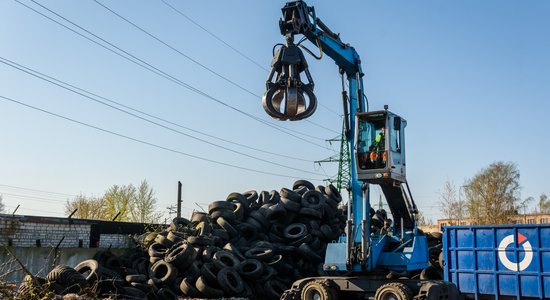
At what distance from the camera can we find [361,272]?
1250 cm

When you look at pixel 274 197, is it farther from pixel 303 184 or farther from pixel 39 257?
pixel 39 257

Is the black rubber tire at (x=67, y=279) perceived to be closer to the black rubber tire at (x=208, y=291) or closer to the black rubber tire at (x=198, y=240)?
the black rubber tire at (x=208, y=291)

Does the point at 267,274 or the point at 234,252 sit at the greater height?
the point at 234,252

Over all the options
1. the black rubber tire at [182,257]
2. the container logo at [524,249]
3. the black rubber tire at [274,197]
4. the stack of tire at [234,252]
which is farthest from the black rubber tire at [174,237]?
the container logo at [524,249]

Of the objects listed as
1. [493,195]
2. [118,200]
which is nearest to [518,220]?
[493,195]

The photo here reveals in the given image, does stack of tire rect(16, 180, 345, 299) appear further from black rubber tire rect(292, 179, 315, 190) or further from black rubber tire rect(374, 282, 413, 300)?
black rubber tire rect(374, 282, 413, 300)

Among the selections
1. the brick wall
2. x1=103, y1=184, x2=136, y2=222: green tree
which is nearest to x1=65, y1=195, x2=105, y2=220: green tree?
x1=103, y1=184, x2=136, y2=222: green tree

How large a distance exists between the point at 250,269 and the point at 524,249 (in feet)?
26.4

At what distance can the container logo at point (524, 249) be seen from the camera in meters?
10.8

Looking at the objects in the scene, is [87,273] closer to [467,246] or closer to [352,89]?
Answer: [352,89]

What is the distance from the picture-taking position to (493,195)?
50.9m

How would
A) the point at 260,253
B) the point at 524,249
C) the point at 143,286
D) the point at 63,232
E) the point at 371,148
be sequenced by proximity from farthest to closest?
the point at 63,232
the point at 260,253
the point at 143,286
the point at 371,148
the point at 524,249

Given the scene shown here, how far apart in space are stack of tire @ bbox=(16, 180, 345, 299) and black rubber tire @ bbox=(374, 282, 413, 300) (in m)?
4.74

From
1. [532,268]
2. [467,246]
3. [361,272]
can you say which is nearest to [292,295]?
A: [361,272]
